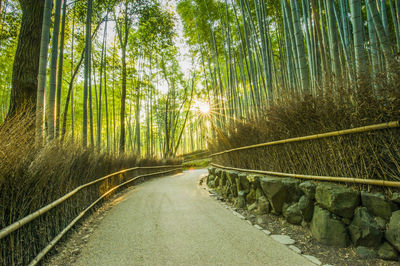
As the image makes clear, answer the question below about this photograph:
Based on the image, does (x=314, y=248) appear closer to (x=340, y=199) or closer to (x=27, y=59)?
(x=340, y=199)

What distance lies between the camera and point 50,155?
6.88 feet

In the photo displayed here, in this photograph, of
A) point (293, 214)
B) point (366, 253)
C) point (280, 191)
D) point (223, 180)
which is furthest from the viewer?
point (223, 180)

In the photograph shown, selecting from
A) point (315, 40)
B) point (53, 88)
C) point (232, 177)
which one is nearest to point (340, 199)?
point (232, 177)

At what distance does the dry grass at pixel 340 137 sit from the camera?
5.59 feet

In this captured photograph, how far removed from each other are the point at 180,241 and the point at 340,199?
5.50 ft

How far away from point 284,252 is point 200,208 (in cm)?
192

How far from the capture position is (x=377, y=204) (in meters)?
1.70

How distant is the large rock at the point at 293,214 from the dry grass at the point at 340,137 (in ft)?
1.48

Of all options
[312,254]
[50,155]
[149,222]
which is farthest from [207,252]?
[50,155]

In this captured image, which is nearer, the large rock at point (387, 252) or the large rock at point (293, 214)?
the large rock at point (387, 252)

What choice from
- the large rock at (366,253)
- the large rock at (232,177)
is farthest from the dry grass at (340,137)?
the large rock at (232,177)

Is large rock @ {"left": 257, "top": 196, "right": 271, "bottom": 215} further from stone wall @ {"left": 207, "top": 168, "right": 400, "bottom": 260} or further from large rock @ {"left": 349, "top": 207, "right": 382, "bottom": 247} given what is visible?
large rock @ {"left": 349, "top": 207, "right": 382, "bottom": 247}

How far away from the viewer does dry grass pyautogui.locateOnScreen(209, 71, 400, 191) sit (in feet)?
5.59

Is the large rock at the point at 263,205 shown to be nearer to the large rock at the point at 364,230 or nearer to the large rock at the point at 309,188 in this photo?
the large rock at the point at 309,188
